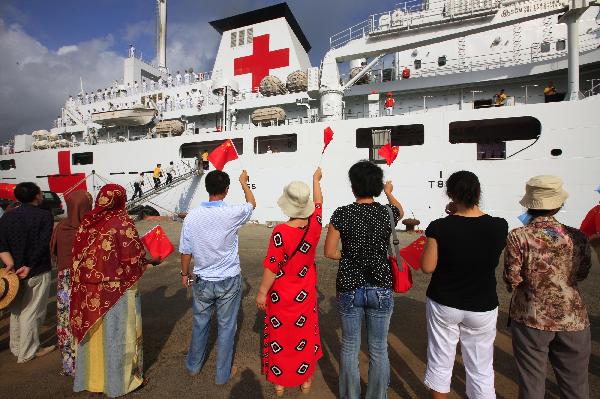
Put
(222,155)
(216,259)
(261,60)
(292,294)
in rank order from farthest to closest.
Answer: (261,60) < (222,155) < (216,259) < (292,294)

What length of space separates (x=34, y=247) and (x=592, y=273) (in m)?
8.00

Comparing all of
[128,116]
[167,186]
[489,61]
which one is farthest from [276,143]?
[489,61]

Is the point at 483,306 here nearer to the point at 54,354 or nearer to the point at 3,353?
the point at 54,354

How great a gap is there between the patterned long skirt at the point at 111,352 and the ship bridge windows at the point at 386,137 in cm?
795

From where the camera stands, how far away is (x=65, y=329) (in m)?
2.55

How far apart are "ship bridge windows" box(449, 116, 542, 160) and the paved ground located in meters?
4.40

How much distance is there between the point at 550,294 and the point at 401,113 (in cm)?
1004

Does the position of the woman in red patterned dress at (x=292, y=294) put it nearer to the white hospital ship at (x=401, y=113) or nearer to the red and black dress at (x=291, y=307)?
the red and black dress at (x=291, y=307)

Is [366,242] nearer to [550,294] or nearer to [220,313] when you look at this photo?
[550,294]

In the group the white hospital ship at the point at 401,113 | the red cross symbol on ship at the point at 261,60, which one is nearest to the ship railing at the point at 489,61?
the white hospital ship at the point at 401,113

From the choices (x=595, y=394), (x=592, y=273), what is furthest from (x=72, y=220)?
(x=592, y=273)

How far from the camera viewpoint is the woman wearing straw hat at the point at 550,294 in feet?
5.22

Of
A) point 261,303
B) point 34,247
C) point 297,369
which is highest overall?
point 34,247

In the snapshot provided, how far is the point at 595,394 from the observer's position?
225cm
